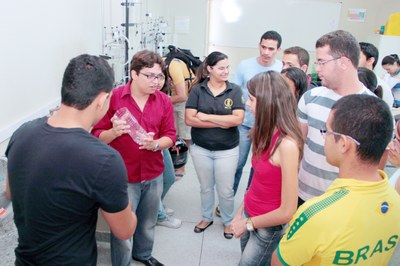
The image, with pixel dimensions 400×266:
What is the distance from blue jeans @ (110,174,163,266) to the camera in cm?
191

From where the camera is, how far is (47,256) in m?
1.09

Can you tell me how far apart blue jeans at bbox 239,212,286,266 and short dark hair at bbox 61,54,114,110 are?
942mm

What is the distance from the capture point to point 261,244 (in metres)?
1.52


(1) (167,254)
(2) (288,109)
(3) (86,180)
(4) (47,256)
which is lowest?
(1) (167,254)

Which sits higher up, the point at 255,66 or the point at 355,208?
the point at 255,66

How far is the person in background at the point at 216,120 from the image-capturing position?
236cm

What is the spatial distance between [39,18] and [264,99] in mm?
Answer: 1594

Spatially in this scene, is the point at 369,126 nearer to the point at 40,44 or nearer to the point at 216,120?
the point at 216,120

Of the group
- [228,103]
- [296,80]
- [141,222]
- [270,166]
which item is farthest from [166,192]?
[270,166]

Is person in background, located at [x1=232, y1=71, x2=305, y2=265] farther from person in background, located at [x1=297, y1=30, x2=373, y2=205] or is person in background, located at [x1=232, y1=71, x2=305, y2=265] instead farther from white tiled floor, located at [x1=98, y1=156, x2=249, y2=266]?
white tiled floor, located at [x1=98, y1=156, x2=249, y2=266]

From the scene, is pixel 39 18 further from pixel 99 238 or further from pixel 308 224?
pixel 308 224

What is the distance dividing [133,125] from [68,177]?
876mm

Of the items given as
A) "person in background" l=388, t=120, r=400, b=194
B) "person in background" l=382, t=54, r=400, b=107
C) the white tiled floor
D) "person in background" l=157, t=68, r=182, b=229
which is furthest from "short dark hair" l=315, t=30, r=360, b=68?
"person in background" l=382, t=54, r=400, b=107

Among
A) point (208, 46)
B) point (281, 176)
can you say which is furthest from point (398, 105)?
point (281, 176)
